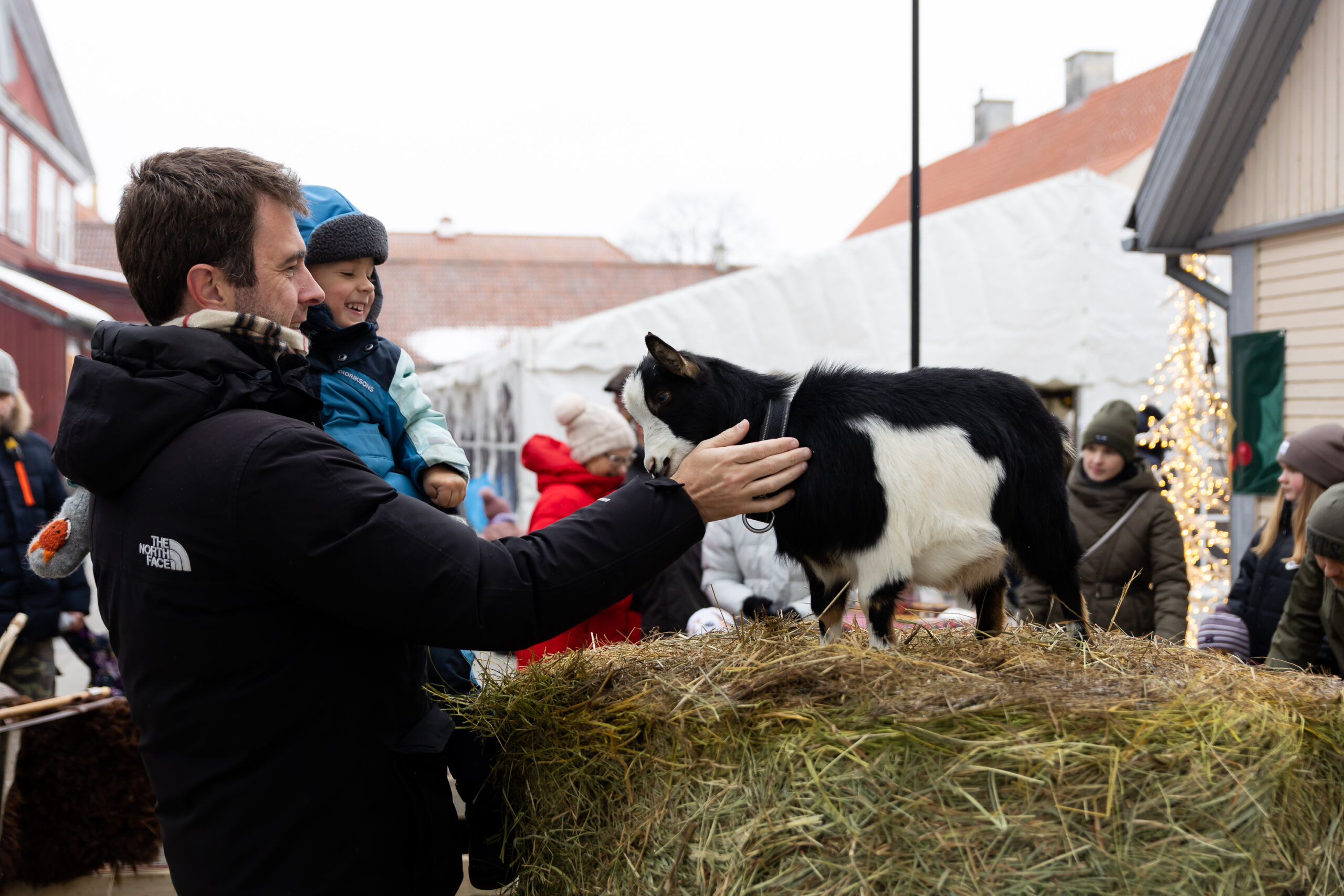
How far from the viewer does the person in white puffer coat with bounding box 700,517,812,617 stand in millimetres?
3895

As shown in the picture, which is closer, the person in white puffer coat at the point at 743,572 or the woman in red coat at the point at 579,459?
the person in white puffer coat at the point at 743,572

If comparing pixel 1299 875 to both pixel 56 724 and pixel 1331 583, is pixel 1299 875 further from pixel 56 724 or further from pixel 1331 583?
pixel 56 724

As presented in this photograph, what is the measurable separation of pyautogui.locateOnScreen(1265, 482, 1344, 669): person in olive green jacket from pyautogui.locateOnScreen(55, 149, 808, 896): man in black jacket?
2341mm

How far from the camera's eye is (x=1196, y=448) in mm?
7250

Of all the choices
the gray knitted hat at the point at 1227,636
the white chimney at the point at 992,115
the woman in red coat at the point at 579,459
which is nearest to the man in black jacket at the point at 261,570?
the woman in red coat at the point at 579,459

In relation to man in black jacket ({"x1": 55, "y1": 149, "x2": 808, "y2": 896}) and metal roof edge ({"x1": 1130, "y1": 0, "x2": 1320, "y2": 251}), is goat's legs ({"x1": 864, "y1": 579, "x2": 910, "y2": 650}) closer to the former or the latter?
man in black jacket ({"x1": 55, "y1": 149, "x2": 808, "y2": 896})

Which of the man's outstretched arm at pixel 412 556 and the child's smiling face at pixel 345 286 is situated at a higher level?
the child's smiling face at pixel 345 286

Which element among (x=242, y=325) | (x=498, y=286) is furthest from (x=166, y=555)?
(x=498, y=286)

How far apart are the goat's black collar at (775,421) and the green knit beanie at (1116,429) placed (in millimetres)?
2983

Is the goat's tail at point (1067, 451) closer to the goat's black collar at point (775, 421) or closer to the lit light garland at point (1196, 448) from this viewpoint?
the goat's black collar at point (775, 421)

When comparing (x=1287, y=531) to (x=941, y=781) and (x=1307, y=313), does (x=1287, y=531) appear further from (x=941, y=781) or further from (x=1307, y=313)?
(x=941, y=781)

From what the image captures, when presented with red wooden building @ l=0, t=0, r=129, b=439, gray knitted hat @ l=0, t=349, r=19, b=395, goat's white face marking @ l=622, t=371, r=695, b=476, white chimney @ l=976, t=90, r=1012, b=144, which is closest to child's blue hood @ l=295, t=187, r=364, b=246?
goat's white face marking @ l=622, t=371, r=695, b=476

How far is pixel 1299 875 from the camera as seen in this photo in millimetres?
1410

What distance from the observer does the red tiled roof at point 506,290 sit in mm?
22609
